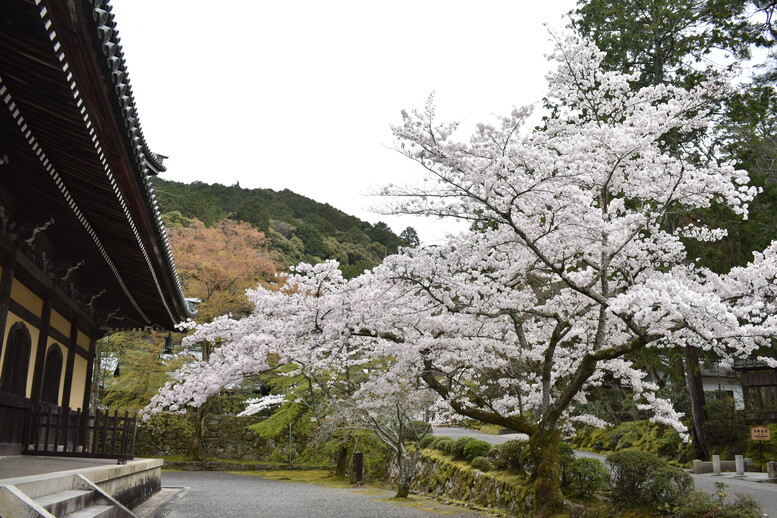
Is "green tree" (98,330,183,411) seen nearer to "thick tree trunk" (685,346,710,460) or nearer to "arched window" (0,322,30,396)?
"arched window" (0,322,30,396)

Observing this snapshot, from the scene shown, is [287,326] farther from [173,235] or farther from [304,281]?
[173,235]

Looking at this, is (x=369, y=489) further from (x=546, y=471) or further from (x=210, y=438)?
(x=210, y=438)

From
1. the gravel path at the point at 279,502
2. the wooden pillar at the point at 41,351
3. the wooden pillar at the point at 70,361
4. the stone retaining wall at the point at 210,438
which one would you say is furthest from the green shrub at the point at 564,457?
the stone retaining wall at the point at 210,438

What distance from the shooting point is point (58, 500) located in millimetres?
5203

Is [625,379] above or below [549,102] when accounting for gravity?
below

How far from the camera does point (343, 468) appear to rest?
65.5ft

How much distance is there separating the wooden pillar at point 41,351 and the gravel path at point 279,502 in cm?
294

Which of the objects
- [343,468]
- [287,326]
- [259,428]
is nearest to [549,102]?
[287,326]

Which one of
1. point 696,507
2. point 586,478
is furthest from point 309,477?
point 696,507

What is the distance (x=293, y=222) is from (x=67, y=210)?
153 ft

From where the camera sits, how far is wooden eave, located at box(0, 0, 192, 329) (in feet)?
11.6

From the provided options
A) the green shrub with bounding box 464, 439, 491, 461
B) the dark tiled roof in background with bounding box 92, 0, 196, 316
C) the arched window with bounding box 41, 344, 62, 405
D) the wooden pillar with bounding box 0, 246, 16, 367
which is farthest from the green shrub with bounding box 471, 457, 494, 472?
the dark tiled roof in background with bounding box 92, 0, 196, 316

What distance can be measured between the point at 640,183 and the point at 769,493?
302 inches

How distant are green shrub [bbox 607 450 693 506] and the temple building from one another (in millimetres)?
7153
